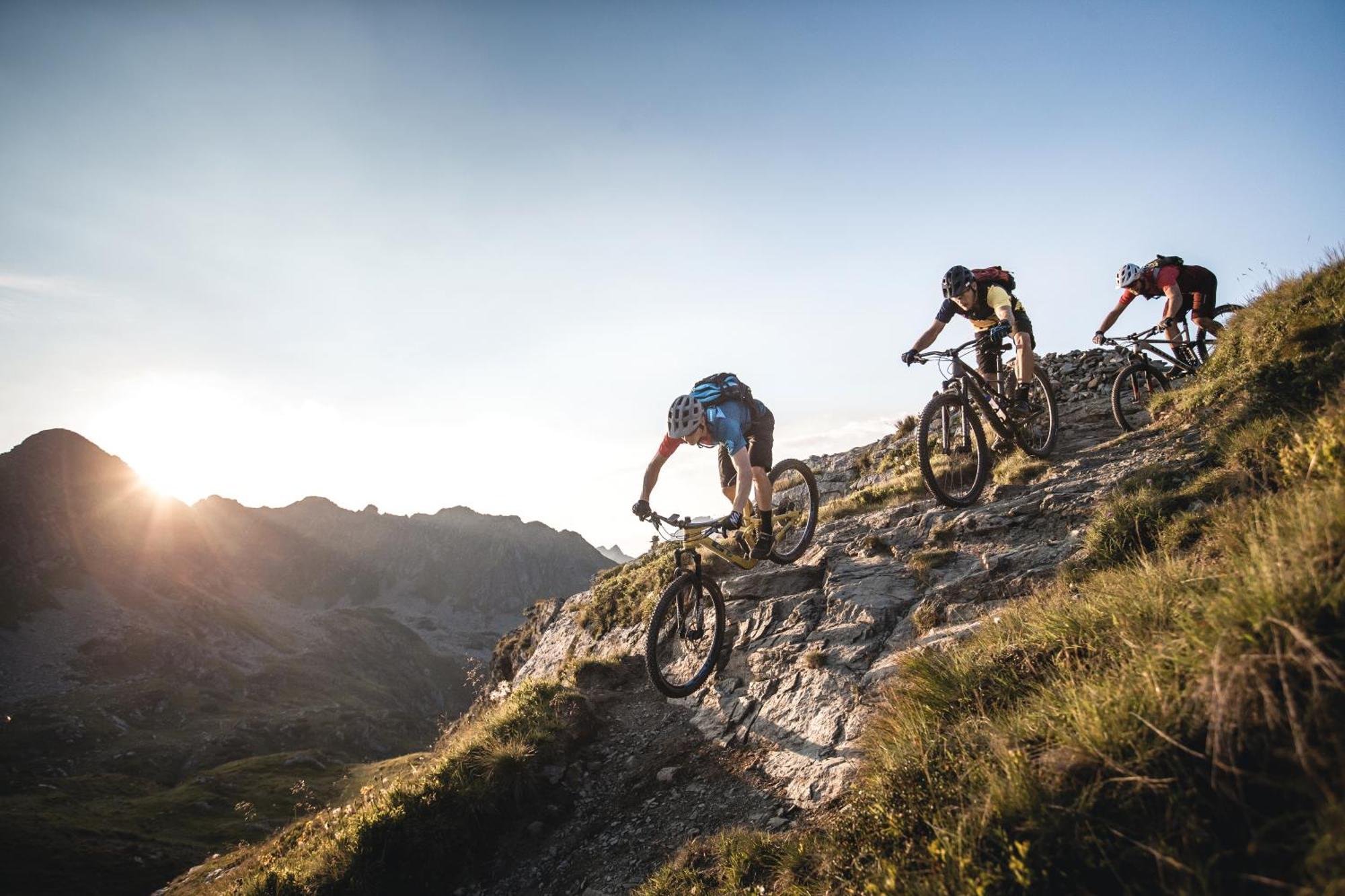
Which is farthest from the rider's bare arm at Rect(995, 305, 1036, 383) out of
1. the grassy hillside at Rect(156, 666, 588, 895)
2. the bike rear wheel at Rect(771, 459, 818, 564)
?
the grassy hillside at Rect(156, 666, 588, 895)

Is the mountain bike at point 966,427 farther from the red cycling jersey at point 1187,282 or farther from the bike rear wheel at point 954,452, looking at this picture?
the red cycling jersey at point 1187,282

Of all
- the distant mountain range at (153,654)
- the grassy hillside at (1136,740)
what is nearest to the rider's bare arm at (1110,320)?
the grassy hillside at (1136,740)

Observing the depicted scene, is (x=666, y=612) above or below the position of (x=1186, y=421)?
below

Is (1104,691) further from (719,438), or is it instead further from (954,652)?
(719,438)

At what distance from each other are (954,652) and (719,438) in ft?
15.2

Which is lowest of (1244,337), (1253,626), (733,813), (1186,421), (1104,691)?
(733,813)

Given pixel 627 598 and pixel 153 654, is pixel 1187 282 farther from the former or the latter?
pixel 153 654

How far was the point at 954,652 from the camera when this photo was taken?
554 centimetres

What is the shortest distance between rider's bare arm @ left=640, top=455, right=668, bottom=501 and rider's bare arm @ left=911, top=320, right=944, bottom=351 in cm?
464

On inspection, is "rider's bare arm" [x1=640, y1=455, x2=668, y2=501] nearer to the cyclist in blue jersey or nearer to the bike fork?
the cyclist in blue jersey

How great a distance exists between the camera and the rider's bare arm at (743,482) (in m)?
8.82

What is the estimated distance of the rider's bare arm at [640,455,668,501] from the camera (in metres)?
9.25

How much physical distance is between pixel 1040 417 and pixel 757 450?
6.92m

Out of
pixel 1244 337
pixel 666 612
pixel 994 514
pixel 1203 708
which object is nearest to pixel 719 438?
pixel 666 612
